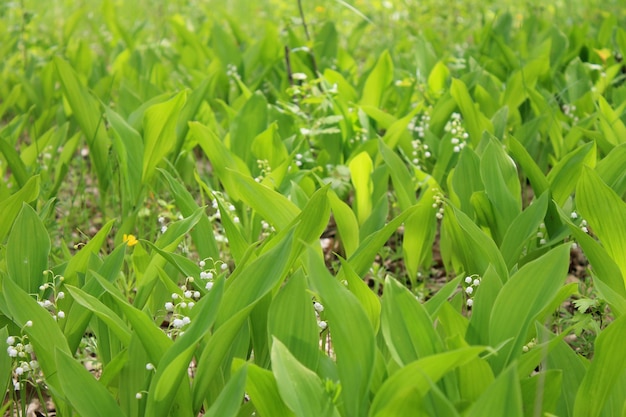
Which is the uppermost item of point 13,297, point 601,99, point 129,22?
point 13,297

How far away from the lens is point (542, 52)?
4.09m

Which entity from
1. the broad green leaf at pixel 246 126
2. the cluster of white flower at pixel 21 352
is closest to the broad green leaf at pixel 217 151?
the broad green leaf at pixel 246 126

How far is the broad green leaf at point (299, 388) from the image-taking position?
1.48 m

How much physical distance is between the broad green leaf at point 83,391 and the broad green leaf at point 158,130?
1.31m

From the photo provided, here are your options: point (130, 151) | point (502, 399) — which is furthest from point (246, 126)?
point (502, 399)

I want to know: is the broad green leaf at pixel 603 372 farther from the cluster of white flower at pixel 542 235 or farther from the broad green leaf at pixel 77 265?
the broad green leaf at pixel 77 265

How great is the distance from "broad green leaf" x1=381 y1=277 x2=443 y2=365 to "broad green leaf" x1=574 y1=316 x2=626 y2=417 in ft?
0.94

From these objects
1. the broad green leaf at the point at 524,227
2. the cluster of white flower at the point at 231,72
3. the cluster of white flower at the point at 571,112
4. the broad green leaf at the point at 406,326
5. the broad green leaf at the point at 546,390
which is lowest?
the cluster of white flower at the point at 571,112

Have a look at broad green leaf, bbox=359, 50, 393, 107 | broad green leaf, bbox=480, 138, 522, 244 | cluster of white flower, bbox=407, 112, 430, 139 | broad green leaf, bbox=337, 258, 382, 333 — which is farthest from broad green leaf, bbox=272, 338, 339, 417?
broad green leaf, bbox=359, 50, 393, 107

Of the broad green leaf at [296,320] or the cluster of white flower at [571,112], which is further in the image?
the cluster of white flower at [571,112]

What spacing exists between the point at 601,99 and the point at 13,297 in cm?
211

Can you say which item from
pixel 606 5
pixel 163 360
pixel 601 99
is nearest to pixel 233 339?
pixel 163 360

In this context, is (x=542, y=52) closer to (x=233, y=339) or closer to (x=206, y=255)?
(x=206, y=255)

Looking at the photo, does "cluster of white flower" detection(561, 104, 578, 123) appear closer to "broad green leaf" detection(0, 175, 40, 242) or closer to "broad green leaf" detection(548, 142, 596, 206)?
"broad green leaf" detection(548, 142, 596, 206)
